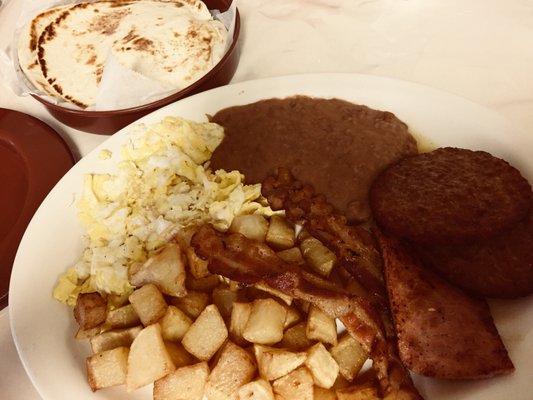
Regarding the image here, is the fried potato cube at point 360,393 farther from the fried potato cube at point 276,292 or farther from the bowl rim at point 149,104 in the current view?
the bowl rim at point 149,104

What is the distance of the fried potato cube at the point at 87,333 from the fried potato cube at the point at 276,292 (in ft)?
1.99

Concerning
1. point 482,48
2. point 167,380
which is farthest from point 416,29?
point 167,380

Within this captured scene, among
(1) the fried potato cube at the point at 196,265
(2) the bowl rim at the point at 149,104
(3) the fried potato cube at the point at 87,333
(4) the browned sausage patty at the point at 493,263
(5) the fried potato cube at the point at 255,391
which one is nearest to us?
(5) the fried potato cube at the point at 255,391

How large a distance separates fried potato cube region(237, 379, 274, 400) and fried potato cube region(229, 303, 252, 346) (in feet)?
0.68

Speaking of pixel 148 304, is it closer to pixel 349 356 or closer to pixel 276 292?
pixel 276 292

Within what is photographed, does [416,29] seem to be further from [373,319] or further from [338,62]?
[373,319]

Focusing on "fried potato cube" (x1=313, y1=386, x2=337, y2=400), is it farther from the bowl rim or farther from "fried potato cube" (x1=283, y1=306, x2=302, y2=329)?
the bowl rim

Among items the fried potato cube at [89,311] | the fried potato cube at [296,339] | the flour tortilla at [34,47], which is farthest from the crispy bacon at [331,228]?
the flour tortilla at [34,47]

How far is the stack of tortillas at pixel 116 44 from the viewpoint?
2414 mm

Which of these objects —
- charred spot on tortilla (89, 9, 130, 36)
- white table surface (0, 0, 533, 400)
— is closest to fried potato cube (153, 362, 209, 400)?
white table surface (0, 0, 533, 400)

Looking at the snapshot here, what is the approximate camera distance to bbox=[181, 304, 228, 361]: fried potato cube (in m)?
1.61

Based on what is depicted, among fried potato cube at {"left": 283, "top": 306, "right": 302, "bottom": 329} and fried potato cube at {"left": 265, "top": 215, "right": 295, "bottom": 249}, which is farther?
fried potato cube at {"left": 265, "top": 215, "right": 295, "bottom": 249}

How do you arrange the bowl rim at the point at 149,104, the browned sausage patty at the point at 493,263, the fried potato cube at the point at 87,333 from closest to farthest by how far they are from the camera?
the browned sausage patty at the point at 493,263 < the fried potato cube at the point at 87,333 < the bowl rim at the point at 149,104

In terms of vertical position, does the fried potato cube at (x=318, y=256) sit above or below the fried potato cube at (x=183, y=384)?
above
